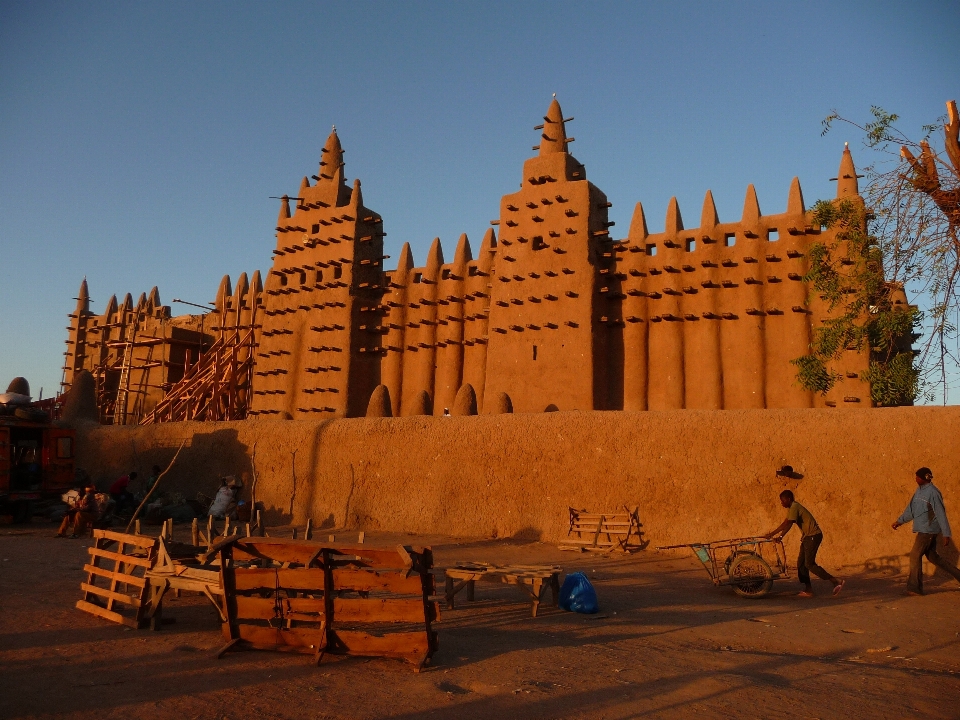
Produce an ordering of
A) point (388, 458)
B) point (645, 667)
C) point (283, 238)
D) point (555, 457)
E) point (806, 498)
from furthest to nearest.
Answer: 1. point (283, 238)
2. point (388, 458)
3. point (555, 457)
4. point (806, 498)
5. point (645, 667)

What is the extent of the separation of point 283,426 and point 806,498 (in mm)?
10975

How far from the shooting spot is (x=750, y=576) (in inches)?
385

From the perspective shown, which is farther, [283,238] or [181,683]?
[283,238]

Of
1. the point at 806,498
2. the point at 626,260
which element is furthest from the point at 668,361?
the point at 806,498

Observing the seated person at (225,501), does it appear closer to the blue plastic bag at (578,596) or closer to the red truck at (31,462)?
the red truck at (31,462)

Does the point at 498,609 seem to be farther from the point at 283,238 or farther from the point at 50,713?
the point at 283,238

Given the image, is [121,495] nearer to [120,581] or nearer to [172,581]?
[120,581]

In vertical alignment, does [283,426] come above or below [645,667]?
above

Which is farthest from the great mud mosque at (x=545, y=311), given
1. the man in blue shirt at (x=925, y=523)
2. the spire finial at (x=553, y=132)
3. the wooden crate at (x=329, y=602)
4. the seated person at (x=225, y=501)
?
the wooden crate at (x=329, y=602)

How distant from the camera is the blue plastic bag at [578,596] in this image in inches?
339

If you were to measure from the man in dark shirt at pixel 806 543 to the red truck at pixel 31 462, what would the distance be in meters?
15.9

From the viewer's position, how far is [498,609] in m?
8.91

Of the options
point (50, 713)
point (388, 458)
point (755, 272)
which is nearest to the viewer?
point (50, 713)

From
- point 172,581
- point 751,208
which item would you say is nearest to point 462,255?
point 751,208
